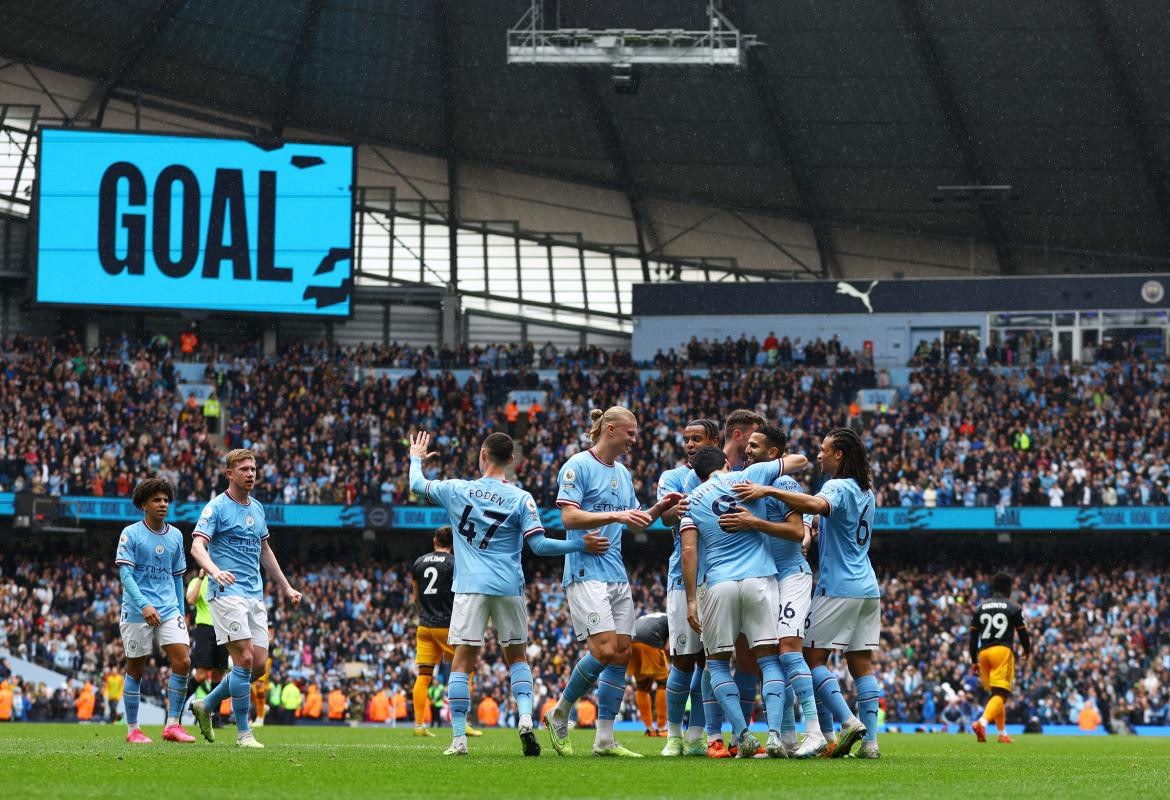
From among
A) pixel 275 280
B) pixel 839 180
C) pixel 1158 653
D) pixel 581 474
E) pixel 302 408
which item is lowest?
pixel 1158 653

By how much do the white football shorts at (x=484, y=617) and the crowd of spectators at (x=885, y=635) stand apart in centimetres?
2151

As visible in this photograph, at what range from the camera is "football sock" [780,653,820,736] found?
1105 centimetres

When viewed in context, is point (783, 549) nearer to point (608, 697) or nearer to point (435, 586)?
point (608, 697)

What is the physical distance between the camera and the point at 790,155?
1818 inches

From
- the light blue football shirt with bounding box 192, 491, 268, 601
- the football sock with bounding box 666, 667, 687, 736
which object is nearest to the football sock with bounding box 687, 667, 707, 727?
the football sock with bounding box 666, 667, 687, 736

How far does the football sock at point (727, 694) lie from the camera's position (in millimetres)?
11188

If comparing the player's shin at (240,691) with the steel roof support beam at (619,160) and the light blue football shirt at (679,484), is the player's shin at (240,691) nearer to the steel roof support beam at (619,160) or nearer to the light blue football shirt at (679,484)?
the light blue football shirt at (679,484)

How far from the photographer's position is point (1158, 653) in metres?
34.7

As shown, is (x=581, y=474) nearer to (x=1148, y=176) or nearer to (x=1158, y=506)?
(x=1158, y=506)

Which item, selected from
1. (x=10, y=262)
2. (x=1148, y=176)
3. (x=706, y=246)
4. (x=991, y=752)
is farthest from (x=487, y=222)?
(x=991, y=752)

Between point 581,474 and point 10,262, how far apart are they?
4121cm

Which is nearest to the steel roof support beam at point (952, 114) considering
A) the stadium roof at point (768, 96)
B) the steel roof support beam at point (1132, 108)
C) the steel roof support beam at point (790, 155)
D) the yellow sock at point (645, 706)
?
the stadium roof at point (768, 96)

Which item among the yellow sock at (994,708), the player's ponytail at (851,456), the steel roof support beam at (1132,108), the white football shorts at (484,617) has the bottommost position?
the yellow sock at (994,708)

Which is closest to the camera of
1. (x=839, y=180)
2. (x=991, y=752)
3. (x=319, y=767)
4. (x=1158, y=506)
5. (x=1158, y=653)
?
(x=319, y=767)
